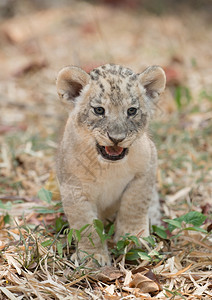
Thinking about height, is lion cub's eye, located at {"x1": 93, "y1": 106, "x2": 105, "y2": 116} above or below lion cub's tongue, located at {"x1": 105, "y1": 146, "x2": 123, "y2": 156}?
above

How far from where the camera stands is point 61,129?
559 cm

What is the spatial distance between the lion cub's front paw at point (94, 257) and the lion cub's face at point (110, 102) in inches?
38.4

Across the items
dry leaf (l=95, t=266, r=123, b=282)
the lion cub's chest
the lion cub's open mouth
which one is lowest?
dry leaf (l=95, t=266, r=123, b=282)

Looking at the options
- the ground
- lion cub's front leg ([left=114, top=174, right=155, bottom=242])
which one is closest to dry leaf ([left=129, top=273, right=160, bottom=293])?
the ground

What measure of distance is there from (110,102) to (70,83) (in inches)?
24.0

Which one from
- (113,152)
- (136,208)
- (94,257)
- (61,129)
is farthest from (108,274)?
(61,129)

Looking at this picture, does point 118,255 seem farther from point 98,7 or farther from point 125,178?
point 98,7

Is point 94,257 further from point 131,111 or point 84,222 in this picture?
point 131,111

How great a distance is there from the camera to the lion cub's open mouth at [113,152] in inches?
163

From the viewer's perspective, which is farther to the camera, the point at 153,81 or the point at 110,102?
the point at 153,81

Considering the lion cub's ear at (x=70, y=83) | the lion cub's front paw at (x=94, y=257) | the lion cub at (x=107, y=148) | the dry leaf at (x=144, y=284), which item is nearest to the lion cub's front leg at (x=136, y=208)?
the lion cub at (x=107, y=148)

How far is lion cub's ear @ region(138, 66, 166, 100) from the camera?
447cm

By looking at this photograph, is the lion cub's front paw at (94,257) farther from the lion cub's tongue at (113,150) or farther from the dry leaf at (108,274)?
the lion cub's tongue at (113,150)

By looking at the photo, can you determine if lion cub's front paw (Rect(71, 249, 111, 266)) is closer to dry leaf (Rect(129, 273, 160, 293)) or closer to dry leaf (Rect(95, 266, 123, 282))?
dry leaf (Rect(95, 266, 123, 282))
